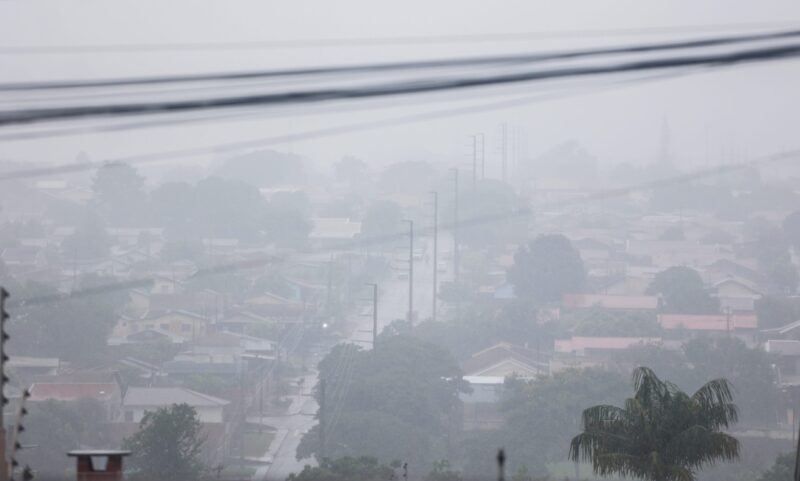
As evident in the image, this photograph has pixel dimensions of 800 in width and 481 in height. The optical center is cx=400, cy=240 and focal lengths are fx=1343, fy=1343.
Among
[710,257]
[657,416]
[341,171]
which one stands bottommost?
[657,416]

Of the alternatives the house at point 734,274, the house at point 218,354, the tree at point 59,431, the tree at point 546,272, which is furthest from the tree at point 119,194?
the tree at point 59,431

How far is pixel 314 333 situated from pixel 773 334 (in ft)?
54.8

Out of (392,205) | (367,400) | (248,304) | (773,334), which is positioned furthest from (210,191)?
(367,400)

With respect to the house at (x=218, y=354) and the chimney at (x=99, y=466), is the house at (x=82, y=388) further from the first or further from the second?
the chimney at (x=99, y=466)

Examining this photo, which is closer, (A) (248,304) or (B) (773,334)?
(B) (773,334)

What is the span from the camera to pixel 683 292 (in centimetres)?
5388

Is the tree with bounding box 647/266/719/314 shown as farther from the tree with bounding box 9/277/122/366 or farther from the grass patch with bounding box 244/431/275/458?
the tree with bounding box 9/277/122/366

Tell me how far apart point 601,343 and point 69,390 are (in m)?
17.7

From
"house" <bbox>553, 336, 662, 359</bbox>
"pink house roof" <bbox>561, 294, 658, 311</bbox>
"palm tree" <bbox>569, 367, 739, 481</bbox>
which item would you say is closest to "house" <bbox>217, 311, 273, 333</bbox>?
"house" <bbox>553, 336, 662, 359</bbox>

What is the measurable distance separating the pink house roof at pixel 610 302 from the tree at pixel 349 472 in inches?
1264

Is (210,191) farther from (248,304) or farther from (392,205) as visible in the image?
(248,304)

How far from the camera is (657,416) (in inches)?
543

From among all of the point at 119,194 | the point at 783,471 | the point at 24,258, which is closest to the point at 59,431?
the point at 783,471

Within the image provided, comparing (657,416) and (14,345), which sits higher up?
(14,345)
